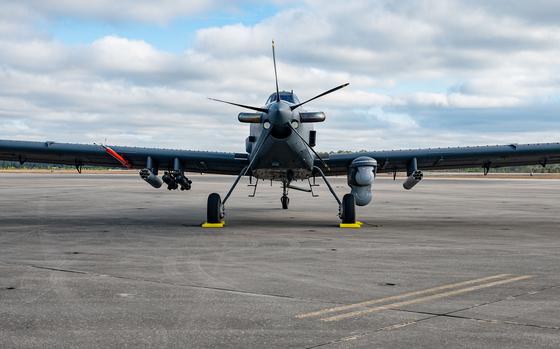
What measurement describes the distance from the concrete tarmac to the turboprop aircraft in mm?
2402

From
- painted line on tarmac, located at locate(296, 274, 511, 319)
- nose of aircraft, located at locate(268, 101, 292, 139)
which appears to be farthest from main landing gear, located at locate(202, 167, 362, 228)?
painted line on tarmac, located at locate(296, 274, 511, 319)

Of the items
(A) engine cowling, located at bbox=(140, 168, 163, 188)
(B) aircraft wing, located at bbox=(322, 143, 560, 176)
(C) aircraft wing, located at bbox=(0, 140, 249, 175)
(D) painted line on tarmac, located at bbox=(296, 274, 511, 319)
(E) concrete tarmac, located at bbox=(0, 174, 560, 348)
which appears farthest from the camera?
(B) aircraft wing, located at bbox=(322, 143, 560, 176)

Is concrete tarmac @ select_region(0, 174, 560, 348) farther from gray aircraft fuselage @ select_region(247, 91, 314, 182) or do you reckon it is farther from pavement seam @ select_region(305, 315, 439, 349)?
gray aircraft fuselage @ select_region(247, 91, 314, 182)

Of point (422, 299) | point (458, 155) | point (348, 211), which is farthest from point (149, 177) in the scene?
point (422, 299)

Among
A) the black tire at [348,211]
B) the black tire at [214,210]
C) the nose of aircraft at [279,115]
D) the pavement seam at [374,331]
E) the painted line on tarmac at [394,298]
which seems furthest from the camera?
the black tire at [348,211]

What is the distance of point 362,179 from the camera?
17906 millimetres

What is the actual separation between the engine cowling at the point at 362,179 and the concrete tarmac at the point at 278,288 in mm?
3078

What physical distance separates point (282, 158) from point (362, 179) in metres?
2.93

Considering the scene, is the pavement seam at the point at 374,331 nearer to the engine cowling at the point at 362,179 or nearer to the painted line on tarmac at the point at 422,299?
the painted line on tarmac at the point at 422,299

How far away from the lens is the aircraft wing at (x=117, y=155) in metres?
19.2

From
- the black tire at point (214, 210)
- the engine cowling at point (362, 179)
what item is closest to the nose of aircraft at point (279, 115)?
the black tire at point (214, 210)

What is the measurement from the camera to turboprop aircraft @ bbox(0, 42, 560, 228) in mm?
15773

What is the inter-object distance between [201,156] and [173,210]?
190 inches

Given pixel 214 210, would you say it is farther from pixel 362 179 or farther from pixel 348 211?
pixel 362 179
